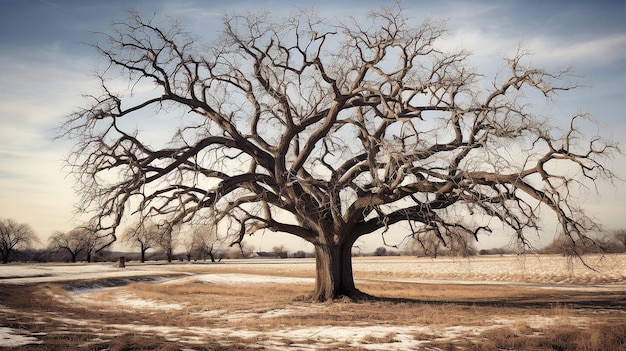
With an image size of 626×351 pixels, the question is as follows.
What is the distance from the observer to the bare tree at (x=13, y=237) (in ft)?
313

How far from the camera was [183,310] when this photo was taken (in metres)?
16.7

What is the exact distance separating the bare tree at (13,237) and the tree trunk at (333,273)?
302 feet

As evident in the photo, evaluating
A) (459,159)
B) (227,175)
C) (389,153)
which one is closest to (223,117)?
(227,175)

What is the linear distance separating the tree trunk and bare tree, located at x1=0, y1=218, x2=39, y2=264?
92.0 m

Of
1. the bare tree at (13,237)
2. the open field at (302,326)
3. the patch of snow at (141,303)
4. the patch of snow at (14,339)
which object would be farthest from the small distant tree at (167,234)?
the bare tree at (13,237)

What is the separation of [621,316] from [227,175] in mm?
13853

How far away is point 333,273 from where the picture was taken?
18.8 m

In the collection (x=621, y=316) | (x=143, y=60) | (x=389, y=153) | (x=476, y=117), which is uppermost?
(x=143, y=60)

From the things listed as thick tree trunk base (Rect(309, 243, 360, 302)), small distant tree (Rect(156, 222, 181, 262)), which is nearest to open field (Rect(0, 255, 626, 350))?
thick tree trunk base (Rect(309, 243, 360, 302))

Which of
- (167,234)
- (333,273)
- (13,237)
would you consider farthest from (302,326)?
(13,237)

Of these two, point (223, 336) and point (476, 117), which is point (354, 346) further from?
point (476, 117)

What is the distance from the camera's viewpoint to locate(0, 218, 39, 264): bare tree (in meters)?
95.3

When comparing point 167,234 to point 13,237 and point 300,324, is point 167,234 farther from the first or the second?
point 13,237

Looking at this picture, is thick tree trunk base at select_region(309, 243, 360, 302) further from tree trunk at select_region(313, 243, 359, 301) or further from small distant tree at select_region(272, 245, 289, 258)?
small distant tree at select_region(272, 245, 289, 258)
